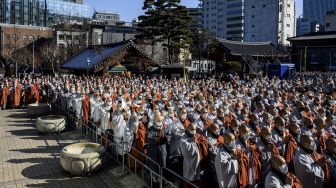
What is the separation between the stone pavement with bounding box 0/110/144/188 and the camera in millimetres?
10375

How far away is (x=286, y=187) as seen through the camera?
6121mm

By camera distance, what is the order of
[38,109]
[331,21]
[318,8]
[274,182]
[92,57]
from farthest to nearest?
[318,8]
[331,21]
[92,57]
[38,109]
[274,182]

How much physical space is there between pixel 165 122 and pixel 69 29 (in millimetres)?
50380

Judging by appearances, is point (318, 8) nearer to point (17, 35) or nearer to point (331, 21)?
point (331, 21)

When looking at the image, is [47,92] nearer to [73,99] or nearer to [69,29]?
[73,99]

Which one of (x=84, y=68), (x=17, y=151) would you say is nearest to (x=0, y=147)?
(x=17, y=151)

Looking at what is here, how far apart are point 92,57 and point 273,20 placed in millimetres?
66052

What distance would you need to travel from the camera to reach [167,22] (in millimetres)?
42844

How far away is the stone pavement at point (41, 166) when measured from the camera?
10.4 metres

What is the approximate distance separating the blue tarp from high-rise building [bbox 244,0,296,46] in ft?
196

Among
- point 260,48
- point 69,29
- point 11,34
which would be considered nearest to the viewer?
point 260,48

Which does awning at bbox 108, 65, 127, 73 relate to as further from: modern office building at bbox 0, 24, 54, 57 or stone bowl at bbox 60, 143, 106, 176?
modern office building at bbox 0, 24, 54, 57

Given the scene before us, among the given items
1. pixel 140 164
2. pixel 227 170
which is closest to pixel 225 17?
pixel 140 164

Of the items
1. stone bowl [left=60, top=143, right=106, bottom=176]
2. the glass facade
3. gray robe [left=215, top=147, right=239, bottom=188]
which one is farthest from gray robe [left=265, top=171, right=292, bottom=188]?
the glass facade
